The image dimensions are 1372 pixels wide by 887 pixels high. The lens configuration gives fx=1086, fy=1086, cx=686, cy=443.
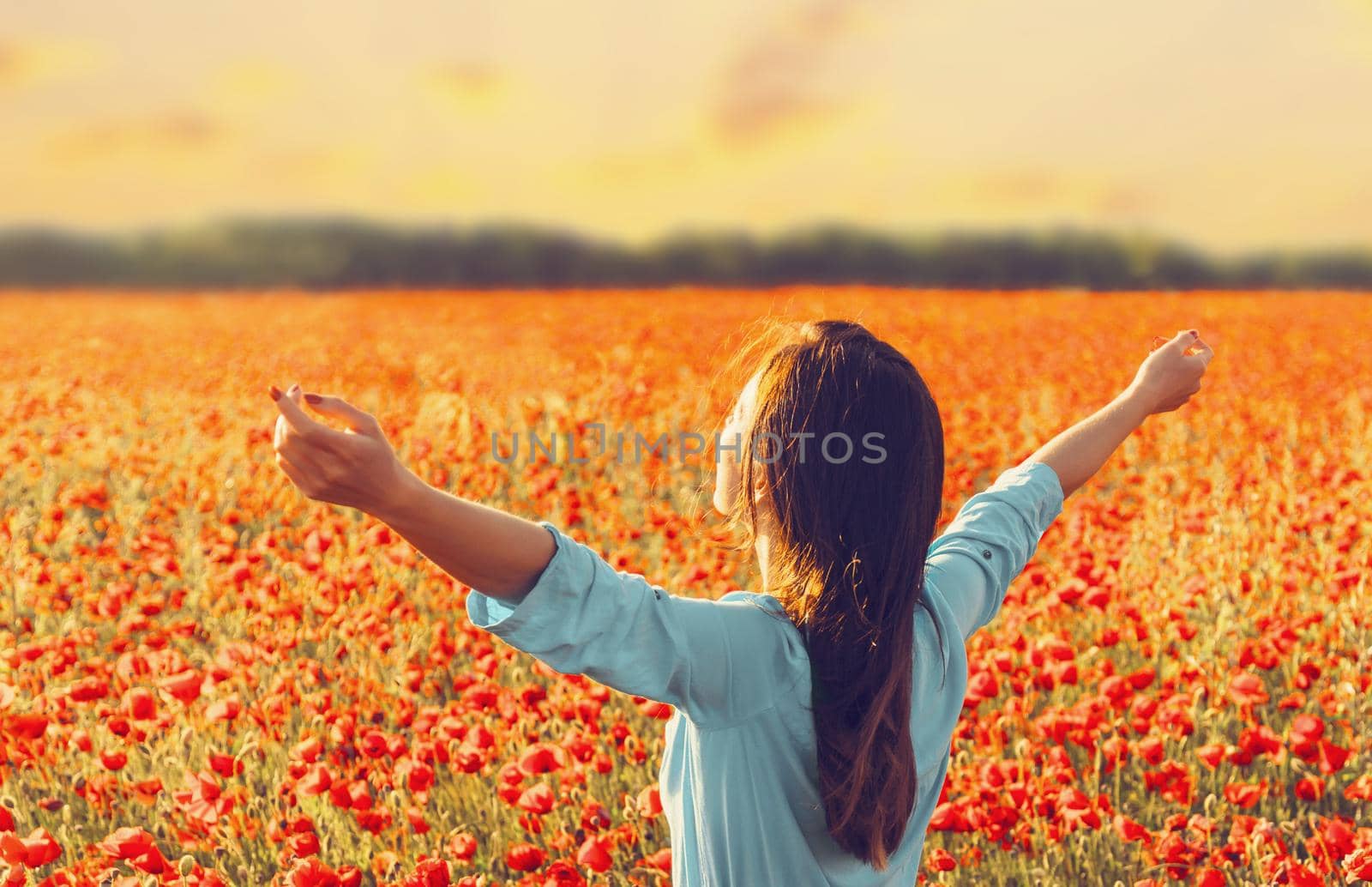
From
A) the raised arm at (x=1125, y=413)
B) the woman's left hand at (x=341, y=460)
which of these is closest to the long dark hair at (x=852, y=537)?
the woman's left hand at (x=341, y=460)

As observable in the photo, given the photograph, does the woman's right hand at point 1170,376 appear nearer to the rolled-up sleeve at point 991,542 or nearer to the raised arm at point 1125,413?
the raised arm at point 1125,413

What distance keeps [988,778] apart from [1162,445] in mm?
4303

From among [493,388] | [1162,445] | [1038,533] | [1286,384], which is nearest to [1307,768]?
[1038,533]

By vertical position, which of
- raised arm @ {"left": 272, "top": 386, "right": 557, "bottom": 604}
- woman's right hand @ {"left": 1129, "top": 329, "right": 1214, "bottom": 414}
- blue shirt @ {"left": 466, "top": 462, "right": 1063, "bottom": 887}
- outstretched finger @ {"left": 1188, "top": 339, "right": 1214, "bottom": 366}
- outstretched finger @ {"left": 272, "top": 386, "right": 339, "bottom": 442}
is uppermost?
outstretched finger @ {"left": 1188, "top": 339, "right": 1214, "bottom": 366}

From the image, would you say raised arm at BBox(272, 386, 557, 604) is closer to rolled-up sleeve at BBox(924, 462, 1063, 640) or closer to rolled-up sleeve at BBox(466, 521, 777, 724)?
rolled-up sleeve at BBox(466, 521, 777, 724)

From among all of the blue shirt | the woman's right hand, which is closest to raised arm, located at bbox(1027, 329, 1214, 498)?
the woman's right hand

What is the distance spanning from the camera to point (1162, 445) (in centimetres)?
600

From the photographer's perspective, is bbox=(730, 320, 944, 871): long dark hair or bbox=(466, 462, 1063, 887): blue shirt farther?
bbox=(730, 320, 944, 871): long dark hair

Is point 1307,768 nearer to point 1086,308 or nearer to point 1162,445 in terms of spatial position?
point 1162,445

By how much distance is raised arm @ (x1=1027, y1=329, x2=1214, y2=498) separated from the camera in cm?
166

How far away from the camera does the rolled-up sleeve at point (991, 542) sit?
4.60ft

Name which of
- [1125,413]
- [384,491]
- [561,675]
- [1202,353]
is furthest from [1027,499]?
[561,675]

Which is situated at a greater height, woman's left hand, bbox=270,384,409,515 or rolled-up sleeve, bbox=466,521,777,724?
woman's left hand, bbox=270,384,409,515

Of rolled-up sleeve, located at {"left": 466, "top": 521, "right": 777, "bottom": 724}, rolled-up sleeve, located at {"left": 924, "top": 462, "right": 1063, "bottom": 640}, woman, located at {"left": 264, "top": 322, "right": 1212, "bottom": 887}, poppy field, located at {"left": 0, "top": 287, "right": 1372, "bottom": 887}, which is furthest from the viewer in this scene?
poppy field, located at {"left": 0, "top": 287, "right": 1372, "bottom": 887}
